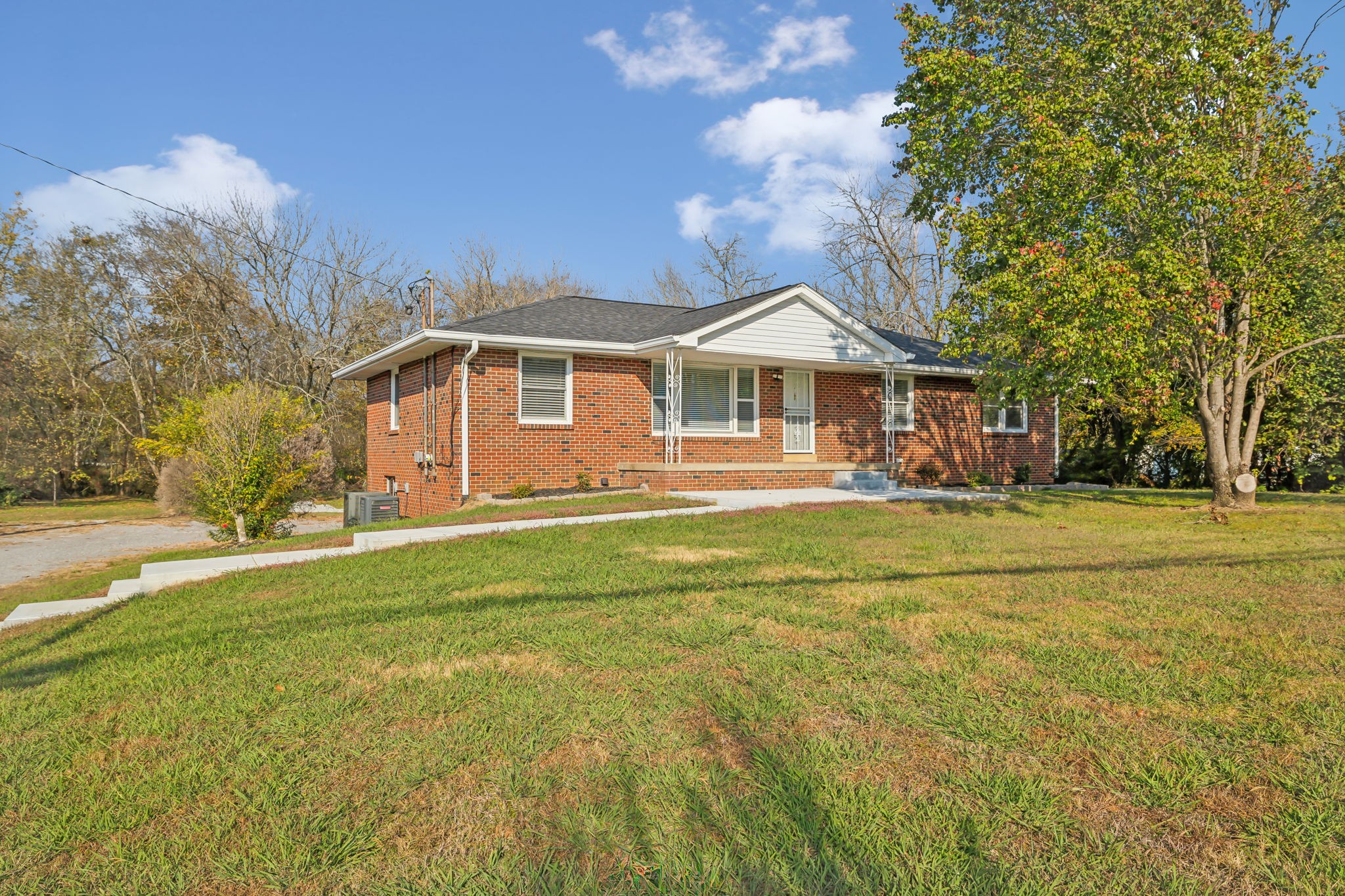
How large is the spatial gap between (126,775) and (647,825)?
6.87 feet

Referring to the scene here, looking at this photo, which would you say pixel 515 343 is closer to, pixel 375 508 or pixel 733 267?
pixel 375 508

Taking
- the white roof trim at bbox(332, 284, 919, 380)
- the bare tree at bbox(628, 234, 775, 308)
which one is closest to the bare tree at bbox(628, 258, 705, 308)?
the bare tree at bbox(628, 234, 775, 308)

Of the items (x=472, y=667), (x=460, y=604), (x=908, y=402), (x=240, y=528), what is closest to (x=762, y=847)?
(x=472, y=667)

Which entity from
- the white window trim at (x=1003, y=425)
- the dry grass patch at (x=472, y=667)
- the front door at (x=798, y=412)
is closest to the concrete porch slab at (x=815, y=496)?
the front door at (x=798, y=412)

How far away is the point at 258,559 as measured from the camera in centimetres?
820

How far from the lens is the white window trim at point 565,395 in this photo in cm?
1418

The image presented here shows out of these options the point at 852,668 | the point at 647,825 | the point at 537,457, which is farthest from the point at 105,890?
the point at 537,457

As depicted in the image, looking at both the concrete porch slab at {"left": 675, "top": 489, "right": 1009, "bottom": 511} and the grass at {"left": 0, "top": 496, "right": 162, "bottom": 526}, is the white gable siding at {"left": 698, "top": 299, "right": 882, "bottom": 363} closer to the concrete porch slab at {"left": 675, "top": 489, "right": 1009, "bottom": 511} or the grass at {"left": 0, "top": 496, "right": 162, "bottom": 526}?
the concrete porch slab at {"left": 675, "top": 489, "right": 1009, "bottom": 511}

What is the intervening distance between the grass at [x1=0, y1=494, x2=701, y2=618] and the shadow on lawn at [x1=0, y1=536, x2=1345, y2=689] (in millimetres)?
3122

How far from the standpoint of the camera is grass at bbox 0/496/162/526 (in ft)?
66.0

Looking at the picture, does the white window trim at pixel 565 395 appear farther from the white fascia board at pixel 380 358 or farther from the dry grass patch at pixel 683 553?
the dry grass patch at pixel 683 553

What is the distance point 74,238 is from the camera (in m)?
25.8

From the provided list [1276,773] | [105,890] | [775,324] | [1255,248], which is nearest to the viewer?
[105,890]

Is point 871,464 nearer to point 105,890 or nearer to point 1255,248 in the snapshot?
point 1255,248
